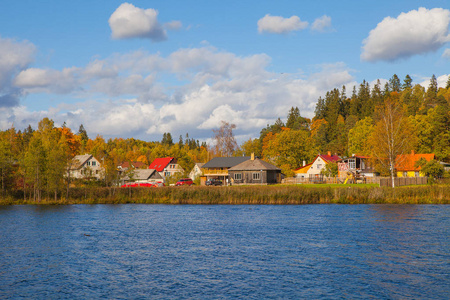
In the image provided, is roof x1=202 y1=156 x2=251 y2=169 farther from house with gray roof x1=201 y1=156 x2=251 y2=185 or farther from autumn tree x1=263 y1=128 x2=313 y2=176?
autumn tree x1=263 y1=128 x2=313 y2=176

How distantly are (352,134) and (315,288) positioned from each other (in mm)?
128774

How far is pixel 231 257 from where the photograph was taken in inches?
1211

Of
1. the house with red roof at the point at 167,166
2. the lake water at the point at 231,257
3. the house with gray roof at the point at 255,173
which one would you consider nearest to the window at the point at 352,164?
the house with gray roof at the point at 255,173

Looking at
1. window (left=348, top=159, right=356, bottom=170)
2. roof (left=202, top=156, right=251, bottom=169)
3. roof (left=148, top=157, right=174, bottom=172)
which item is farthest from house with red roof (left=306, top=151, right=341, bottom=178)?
roof (left=148, top=157, right=174, bottom=172)

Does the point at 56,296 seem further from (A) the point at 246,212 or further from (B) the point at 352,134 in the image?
(B) the point at 352,134

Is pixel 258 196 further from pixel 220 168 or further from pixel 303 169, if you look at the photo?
pixel 303 169

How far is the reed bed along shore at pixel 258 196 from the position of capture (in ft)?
211

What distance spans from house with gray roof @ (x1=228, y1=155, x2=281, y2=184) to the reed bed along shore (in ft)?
101


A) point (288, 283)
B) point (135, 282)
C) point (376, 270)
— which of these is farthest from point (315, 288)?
point (135, 282)

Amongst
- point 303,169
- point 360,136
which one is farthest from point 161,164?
point 360,136

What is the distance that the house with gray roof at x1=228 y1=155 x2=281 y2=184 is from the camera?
106 metres

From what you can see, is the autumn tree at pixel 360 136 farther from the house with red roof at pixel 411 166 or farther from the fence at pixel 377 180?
the fence at pixel 377 180

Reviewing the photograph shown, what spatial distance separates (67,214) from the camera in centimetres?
6003

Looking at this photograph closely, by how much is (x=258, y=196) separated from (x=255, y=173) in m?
36.2
